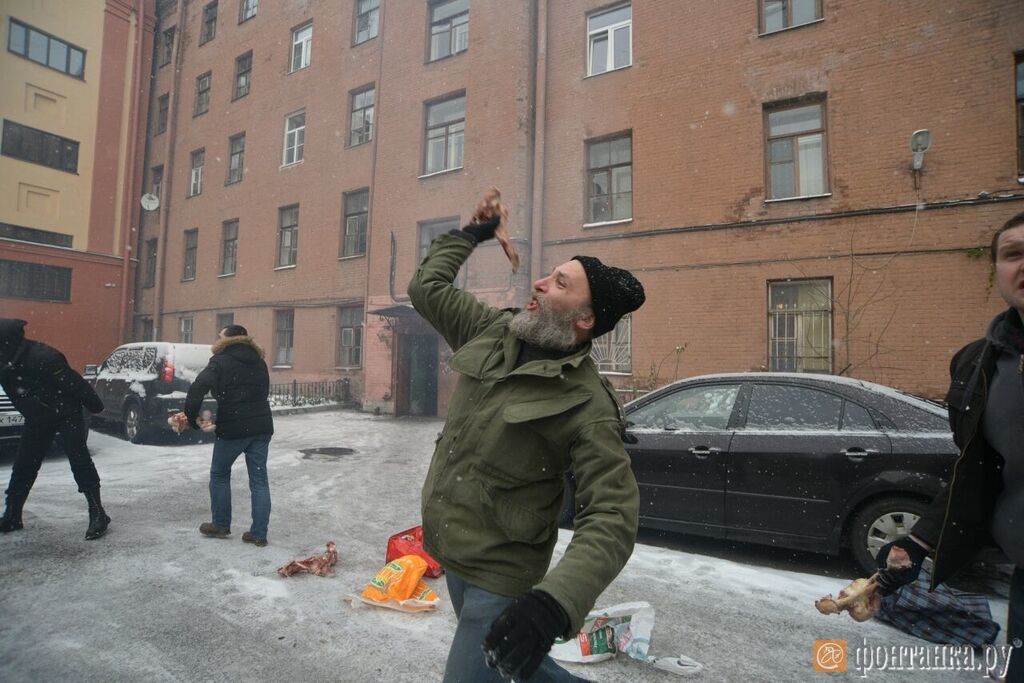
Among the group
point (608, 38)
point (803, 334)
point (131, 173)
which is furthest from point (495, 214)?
point (131, 173)

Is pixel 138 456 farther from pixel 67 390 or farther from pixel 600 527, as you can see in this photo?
pixel 600 527

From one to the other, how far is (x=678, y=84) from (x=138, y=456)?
12110mm

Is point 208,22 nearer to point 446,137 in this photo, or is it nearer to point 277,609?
point 446,137

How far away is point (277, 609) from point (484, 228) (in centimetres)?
265

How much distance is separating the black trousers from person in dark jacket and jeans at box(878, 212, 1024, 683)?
555 centimetres

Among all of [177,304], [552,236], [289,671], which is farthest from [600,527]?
[177,304]

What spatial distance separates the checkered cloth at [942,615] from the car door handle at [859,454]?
91 centimetres

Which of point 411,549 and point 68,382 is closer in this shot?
point 411,549

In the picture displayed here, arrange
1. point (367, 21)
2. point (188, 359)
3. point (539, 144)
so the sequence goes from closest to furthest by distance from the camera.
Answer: point (188, 359)
point (539, 144)
point (367, 21)

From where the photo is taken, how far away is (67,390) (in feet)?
14.7

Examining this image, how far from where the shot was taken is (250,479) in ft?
14.3

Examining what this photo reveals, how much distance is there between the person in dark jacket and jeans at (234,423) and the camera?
432 cm

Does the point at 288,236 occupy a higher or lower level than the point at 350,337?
higher

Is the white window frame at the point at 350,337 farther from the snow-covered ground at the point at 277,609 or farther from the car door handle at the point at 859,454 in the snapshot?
the car door handle at the point at 859,454
